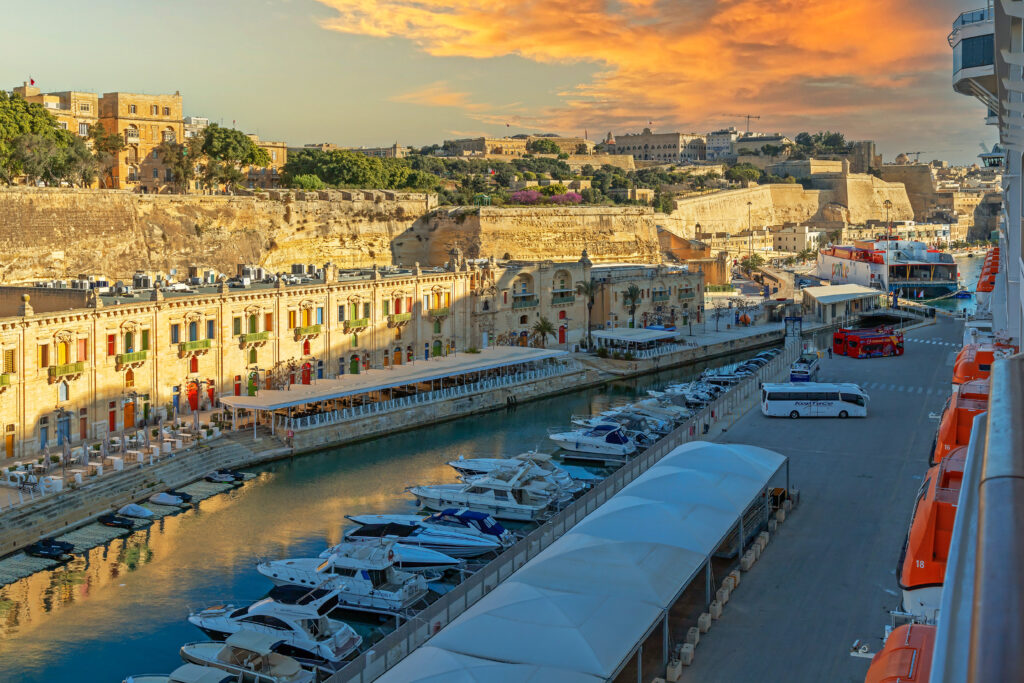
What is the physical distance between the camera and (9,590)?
842 inches

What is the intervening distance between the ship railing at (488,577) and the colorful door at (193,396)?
16399 millimetres

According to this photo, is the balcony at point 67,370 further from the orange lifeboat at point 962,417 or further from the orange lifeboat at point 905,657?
the orange lifeboat at point 905,657

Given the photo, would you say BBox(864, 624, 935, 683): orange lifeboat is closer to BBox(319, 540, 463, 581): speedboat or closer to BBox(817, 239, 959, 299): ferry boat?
BBox(319, 540, 463, 581): speedboat

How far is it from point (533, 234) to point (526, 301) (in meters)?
22.8

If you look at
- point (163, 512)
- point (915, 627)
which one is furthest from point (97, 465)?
point (915, 627)

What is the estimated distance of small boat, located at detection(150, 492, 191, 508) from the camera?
27.0 m

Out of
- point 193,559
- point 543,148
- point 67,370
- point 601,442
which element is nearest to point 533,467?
point 601,442

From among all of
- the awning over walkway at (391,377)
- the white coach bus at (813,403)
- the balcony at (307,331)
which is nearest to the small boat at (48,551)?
the awning over walkway at (391,377)

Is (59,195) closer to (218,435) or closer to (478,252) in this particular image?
(218,435)

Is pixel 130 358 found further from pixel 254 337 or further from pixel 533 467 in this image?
pixel 533 467

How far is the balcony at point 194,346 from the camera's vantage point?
3450cm

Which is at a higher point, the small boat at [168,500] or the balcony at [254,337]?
the balcony at [254,337]

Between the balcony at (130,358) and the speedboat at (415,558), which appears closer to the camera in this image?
the speedboat at (415,558)

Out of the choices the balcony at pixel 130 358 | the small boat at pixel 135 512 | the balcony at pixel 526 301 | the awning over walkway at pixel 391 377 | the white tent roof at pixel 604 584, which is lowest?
the small boat at pixel 135 512
